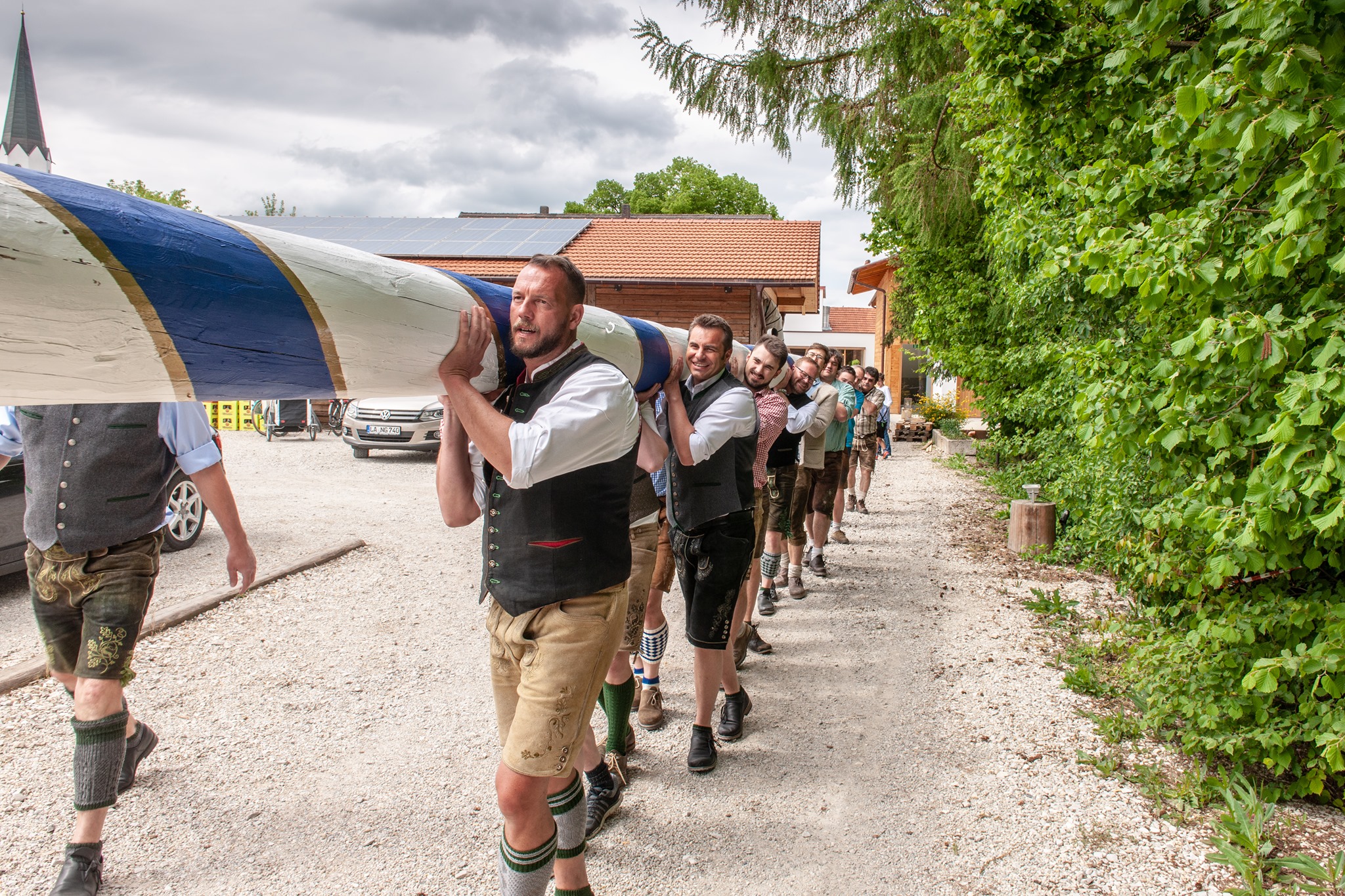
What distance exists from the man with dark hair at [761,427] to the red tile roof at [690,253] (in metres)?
10.7

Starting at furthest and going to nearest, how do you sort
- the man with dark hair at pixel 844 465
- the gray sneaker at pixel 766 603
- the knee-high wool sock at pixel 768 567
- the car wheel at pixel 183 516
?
the man with dark hair at pixel 844 465 < the car wheel at pixel 183 516 < the knee-high wool sock at pixel 768 567 < the gray sneaker at pixel 766 603

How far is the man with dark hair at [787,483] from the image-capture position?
518 cm

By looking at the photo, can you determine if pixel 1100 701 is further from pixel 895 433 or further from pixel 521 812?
pixel 895 433

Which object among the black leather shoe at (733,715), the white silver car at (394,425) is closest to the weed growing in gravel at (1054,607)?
the black leather shoe at (733,715)

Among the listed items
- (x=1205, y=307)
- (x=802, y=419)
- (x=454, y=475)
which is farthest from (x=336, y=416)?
(x=1205, y=307)

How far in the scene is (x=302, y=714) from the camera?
3.85m

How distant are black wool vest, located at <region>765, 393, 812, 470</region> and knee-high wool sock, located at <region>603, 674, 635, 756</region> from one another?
7.23 feet

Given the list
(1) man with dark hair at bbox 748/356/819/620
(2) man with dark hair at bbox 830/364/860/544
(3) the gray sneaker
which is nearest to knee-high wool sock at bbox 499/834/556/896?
(1) man with dark hair at bbox 748/356/819/620

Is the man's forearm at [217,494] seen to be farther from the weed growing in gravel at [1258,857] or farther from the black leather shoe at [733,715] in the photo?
the weed growing in gravel at [1258,857]

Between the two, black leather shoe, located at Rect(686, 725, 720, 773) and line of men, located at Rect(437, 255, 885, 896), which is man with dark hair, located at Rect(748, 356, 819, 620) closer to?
black leather shoe, located at Rect(686, 725, 720, 773)

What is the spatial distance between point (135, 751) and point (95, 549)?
107cm

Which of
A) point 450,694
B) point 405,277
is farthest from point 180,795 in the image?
point 405,277

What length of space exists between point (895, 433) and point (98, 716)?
20525mm

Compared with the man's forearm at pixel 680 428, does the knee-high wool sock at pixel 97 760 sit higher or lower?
lower
